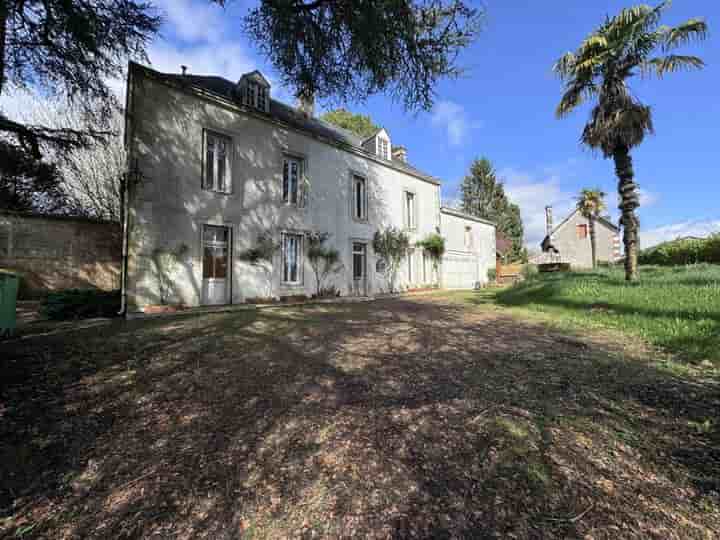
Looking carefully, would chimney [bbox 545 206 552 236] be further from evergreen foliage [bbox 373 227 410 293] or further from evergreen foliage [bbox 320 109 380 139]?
evergreen foliage [bbox 373 227 410 293]

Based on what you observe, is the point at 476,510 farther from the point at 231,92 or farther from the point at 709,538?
the point at 231,92

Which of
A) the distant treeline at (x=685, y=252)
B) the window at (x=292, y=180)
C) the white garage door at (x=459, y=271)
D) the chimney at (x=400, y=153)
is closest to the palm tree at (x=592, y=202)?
the distant treeline at (x=685, y=252)

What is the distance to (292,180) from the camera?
1134 centimetres

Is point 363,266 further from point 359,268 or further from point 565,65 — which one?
point 565,65

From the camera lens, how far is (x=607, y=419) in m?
2.30

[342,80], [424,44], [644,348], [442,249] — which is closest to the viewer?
[644,348]

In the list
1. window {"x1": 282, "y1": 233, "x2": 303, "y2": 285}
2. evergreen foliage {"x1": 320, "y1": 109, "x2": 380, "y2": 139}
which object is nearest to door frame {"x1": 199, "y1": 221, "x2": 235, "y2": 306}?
window {"x1": 282, "y1": 233, "x2": 303, "y2": 285}

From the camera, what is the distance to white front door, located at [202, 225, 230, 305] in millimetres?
9086

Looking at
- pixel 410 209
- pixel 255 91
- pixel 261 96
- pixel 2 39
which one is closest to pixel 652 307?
pixel 410 209

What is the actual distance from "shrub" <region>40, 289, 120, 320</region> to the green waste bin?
1999 millimetres

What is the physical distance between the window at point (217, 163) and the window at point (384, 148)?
25.8 feet

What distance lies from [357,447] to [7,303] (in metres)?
6.61

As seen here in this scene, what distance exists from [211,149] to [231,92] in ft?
9.35

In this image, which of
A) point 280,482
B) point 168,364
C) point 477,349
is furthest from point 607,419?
point 168,364
